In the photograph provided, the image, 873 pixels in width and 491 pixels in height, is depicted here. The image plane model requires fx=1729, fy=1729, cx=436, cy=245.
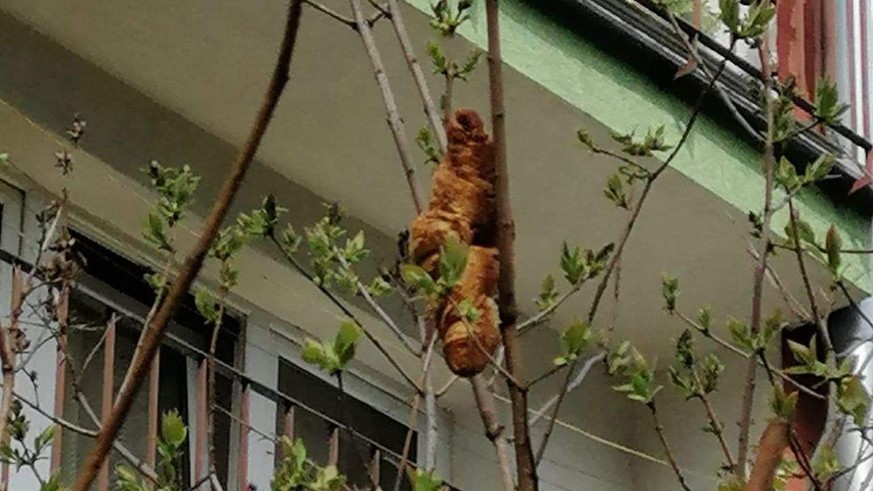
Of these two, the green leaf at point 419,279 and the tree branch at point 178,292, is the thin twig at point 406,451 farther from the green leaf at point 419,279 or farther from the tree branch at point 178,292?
the tree branch at point 178,292

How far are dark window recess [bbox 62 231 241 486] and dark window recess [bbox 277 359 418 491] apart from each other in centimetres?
Answer: 23

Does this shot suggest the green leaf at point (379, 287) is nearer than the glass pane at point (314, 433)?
Yes

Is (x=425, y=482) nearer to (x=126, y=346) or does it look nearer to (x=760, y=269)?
(x=760, y=269)

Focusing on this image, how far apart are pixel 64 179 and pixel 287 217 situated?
593 millimetres

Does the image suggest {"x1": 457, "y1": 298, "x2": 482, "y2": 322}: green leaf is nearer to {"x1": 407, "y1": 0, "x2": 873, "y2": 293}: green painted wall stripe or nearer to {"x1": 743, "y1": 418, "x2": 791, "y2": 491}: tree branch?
{"x1": 743, "y1": 418, "x2": 791, "y2": 491}: tree branch

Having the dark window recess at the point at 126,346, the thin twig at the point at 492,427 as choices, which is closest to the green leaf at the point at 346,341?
the thin twig at the point at 492,427

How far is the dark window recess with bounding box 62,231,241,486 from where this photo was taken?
387 centimetres

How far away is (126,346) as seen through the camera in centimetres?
410

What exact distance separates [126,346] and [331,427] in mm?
584

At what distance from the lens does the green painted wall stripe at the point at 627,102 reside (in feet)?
11.8

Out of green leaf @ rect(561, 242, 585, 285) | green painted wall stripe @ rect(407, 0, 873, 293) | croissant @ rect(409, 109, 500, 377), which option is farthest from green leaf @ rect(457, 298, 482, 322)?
green painted wall stripe @ rect(407, 0, 873, 293)

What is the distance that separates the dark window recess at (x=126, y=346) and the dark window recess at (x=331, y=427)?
23 centimetres

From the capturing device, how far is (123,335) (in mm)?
4078

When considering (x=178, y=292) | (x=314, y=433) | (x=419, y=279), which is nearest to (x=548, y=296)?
(x=419, y=279)
